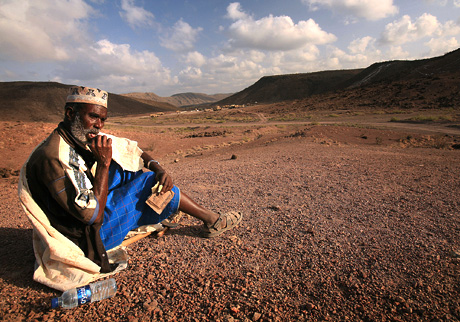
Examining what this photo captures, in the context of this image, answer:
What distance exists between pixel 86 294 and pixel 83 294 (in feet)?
0.06

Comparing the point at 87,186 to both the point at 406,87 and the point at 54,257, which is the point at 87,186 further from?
the point at 406,87

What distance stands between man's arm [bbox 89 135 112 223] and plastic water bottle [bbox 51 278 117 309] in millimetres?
480

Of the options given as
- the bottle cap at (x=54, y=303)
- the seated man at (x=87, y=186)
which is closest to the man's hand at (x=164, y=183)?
the seated man at (x=87, y=186)

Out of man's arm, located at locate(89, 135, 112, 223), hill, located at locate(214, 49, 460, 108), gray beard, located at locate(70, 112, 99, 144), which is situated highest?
hill, located at locate(214, 49, 460, 108)

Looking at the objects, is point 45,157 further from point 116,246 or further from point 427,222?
point 427,222

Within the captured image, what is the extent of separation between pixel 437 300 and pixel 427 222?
4.55 ft

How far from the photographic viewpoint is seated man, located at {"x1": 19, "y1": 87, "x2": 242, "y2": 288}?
70.9 inches

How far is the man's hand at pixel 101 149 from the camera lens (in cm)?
200

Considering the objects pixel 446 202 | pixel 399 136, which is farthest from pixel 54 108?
pixel 446 202

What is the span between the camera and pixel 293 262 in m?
2.33

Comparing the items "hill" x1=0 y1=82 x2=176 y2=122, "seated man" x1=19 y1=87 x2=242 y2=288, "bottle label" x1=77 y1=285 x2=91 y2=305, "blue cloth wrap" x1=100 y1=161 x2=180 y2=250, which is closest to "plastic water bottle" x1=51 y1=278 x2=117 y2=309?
"bottle label" x1=77 y1=285 x2=91 y2=305

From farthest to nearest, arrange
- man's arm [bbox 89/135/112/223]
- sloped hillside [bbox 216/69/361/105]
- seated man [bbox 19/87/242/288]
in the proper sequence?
sloped hillside [bbox 216/69/361/105], man's arm [bbox 89/135/112/223], seated man [bbox 19/87/242/288]

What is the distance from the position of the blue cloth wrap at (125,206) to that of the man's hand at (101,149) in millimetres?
335

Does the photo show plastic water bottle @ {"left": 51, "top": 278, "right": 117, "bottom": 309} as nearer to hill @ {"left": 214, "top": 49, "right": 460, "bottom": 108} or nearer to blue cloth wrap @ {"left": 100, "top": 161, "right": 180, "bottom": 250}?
blue cloth wrap @ {"left": 100, "top": 161, "right": 180, "bottom": 250}
